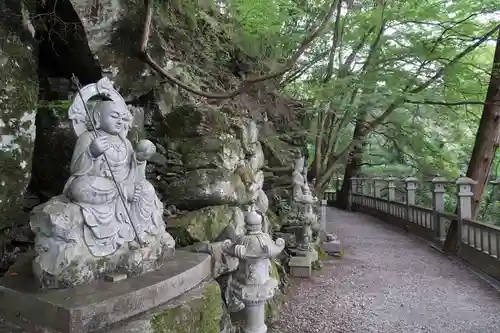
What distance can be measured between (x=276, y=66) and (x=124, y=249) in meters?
6.46

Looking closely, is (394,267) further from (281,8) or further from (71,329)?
(71,329)

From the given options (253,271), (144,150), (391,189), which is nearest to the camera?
(144,150)

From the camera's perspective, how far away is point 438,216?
11.3 m

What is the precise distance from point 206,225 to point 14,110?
2.59 metres

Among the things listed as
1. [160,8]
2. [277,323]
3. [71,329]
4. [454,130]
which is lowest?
[277,323]

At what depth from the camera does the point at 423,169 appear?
596 inches

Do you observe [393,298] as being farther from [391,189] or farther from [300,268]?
[391,189]

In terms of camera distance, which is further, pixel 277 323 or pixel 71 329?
pixel 277 323

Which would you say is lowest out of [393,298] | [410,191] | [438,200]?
[393,298]

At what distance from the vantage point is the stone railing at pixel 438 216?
27.2ft

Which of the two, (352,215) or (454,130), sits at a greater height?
(454,130)

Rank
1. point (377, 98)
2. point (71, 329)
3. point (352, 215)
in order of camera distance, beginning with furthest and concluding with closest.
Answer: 1. point (352, 215)
2. point (377, 98)
3. point (71, 329)

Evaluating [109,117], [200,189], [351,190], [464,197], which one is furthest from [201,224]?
[351,190]

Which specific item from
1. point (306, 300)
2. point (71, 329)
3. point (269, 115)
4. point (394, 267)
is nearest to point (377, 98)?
point (269, 115)
